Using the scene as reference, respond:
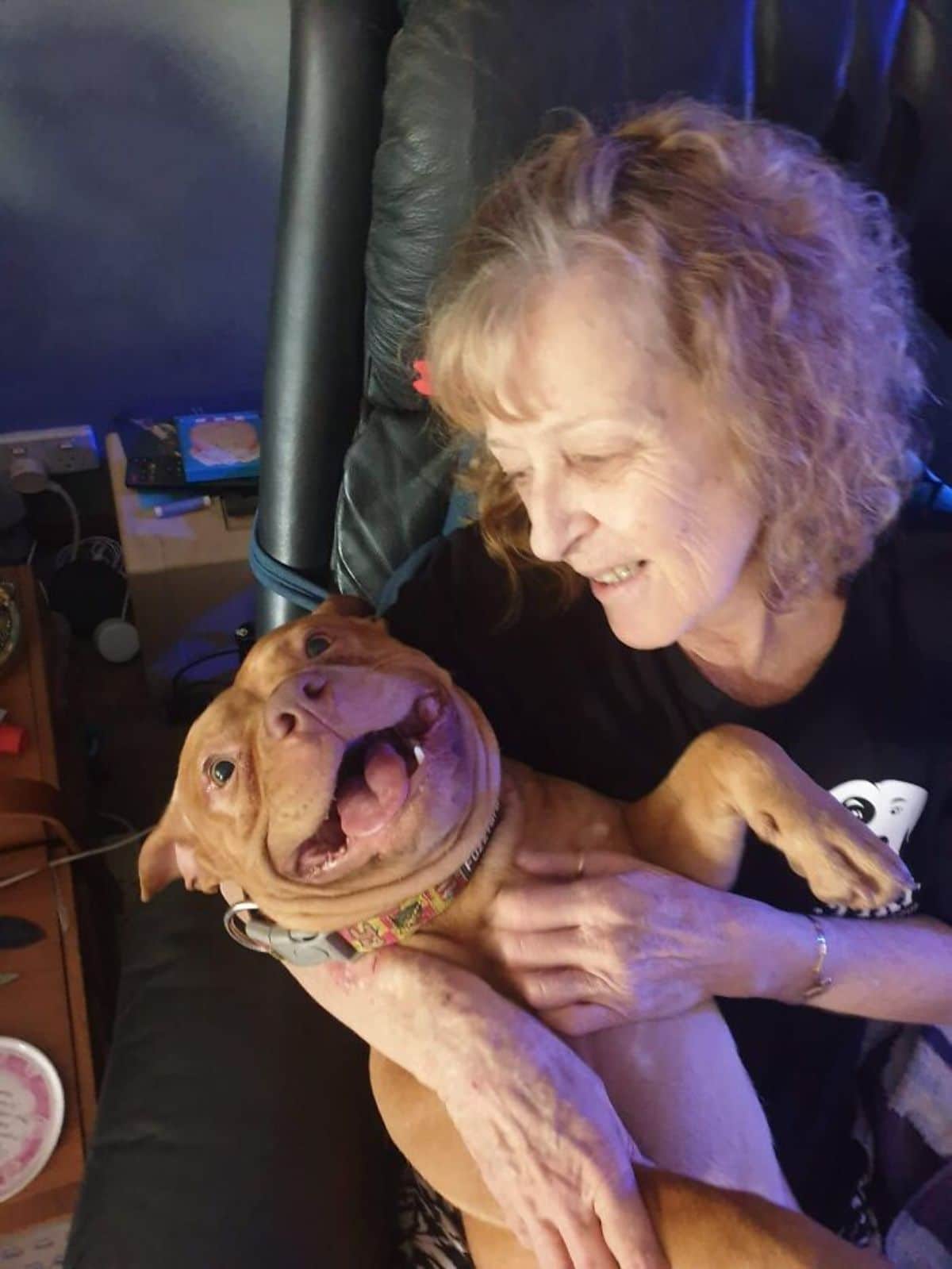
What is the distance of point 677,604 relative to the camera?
112 cm

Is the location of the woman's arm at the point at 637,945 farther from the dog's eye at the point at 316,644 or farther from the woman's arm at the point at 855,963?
the dog's eye at the point at 316,644

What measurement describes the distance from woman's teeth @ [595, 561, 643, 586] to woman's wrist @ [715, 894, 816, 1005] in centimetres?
35

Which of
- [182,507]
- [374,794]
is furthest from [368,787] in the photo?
[182,507]

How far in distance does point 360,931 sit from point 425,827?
0.47ft

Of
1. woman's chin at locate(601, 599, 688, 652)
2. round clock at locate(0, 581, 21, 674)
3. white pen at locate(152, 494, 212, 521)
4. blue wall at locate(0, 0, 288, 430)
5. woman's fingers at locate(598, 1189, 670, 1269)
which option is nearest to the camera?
woman's fingers at locate(598, 1189, 670, 1269)

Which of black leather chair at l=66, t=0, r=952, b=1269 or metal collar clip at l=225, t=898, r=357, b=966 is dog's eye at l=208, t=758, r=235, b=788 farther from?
black leather chair at l=66, t=0, r=952, b=1269

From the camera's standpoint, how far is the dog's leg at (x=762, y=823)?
1.03 meters

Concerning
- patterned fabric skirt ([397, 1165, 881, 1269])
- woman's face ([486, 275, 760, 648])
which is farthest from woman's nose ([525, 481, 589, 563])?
patterned fabric skirt ([397, 1165, 881, 1269])

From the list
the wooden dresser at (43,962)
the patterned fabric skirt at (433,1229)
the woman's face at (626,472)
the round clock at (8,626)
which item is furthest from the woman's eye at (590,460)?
the round clock at (8,626)

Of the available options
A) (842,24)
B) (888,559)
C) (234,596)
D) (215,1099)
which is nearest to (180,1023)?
(215,1099)

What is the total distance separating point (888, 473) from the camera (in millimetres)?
1211

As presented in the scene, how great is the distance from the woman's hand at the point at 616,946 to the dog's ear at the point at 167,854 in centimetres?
34

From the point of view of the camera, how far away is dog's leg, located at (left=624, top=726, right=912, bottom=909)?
1031mm

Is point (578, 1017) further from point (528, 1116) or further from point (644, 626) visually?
point (644, 626)
